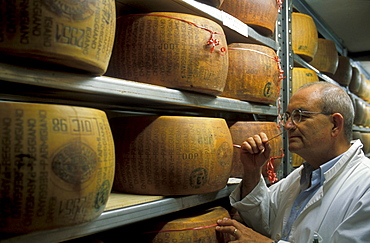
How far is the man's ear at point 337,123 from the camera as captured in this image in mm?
1368

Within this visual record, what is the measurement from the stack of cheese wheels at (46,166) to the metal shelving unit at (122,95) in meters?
0.05

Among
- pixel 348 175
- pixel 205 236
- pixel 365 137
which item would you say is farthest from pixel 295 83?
pixel 365 137

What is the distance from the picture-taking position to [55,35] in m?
0.67

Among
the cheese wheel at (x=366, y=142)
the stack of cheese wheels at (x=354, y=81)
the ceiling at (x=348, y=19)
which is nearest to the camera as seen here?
the ceiling at (x=348, y=19)

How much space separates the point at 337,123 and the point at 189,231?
0.74 m

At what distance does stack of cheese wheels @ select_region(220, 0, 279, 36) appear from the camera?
1.49m

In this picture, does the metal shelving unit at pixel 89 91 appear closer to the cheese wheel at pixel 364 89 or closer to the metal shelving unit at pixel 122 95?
the metal shelving unit at pixel 122 95

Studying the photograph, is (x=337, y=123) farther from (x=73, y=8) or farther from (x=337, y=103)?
(x=73, y=8)

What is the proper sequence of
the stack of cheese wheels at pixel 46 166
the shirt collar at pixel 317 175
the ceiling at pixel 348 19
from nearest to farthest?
1. the stack of cheese wheels at pixel 46 166
2. the shirt collar at pixel 317 175
3. the ceiling at pixel 348 19

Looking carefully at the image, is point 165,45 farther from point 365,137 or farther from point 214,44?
point 365,137

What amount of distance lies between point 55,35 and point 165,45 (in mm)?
Answer: 417

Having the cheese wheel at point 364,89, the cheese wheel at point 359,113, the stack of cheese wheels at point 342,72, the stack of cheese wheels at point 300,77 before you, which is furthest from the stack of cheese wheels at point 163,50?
the cheese wheel at point 364,89

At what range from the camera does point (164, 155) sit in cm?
103

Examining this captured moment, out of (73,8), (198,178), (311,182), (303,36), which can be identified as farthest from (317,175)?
(303,36)
